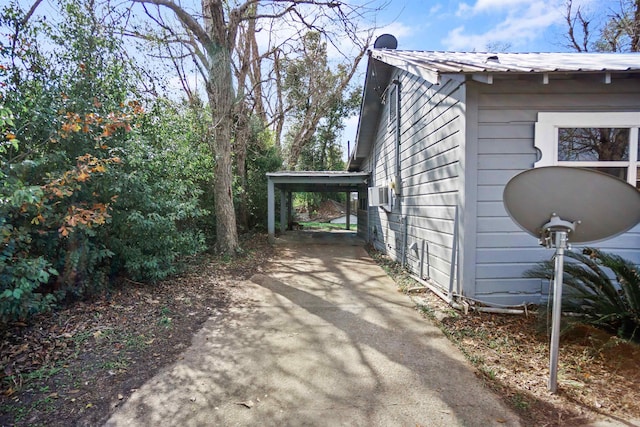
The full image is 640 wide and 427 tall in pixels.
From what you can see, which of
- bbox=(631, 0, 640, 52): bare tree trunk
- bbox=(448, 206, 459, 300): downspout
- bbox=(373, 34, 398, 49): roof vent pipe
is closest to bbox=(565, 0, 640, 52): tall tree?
bbox=(631, 0, 640, 52): bare tree trunk

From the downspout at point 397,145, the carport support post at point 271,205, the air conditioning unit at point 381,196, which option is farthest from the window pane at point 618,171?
the carport support post at point 271,205

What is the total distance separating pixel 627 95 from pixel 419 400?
4466 mm

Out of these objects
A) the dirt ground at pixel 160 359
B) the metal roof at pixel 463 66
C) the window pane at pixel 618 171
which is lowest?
the dirt ground at pixel 160 359

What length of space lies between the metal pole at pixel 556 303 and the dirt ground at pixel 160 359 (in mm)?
141

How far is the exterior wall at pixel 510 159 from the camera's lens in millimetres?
3990

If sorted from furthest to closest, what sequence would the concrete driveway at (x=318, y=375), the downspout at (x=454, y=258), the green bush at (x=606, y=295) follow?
the downspout at (x=454, y=258) < the green bush at (x=606, y=295) < the concrete driveway at (x=318, y=375)

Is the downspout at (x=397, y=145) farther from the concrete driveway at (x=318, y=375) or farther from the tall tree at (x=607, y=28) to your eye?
the tall tree at (x=607, y=28)

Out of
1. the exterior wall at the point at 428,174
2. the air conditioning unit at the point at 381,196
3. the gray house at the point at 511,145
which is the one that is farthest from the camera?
the air conditioning unit at the point at 381,196

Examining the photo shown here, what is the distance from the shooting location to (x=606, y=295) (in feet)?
10.6

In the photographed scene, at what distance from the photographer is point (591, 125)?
157 inches

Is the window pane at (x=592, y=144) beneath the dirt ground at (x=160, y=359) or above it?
above

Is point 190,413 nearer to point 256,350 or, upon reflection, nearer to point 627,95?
point 256,350

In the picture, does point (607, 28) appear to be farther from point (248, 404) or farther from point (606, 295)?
point (248, 404)

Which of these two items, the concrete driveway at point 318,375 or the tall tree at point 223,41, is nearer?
the concrete driveway at point 318,375
